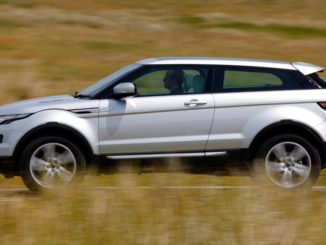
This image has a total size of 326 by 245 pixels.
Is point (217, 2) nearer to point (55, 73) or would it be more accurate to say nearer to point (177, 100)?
point (55, 73)

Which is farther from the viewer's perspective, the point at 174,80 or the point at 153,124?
the point at 174,80

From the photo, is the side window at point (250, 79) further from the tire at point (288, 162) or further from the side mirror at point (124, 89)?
the side mirror at point (124, 89)

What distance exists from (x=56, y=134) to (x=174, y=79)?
4.46 feet

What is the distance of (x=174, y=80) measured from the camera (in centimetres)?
664

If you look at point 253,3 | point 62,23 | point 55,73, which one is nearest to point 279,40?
point 62,23

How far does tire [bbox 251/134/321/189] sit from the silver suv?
0.4 inches

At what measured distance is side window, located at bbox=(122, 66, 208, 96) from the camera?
260 inches

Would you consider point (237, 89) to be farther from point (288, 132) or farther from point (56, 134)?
point (56, 134)

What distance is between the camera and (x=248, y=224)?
15.2ft

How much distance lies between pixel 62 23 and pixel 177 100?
93.1 feet

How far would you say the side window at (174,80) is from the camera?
6.61m

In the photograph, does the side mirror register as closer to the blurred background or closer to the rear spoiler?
the blurred background

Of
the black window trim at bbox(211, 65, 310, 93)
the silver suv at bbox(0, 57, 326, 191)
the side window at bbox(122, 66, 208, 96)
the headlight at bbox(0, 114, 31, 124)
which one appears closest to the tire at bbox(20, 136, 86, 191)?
the silver suv at bbox(0, 57, 326, 191)

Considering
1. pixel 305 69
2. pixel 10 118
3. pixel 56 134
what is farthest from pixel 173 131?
pixel 10 118
